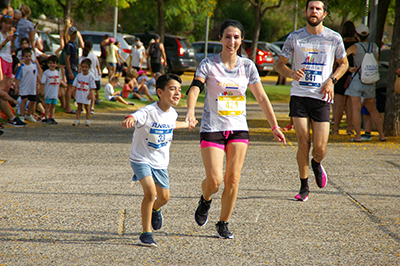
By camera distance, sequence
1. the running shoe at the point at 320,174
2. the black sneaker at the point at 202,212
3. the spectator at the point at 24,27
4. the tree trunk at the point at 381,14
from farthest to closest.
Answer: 1. the tree trunk at the point at 381,14
2. the spectator at the point at 24,27
3. the running shoe at the point at 320,174
4. the black sneaker at the point at 202,212

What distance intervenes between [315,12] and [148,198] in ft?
9.87

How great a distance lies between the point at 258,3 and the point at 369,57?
1636 centimetres

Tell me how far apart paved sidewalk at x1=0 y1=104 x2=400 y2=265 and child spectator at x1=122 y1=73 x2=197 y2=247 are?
0.35 meters

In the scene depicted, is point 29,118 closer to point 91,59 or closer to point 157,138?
point 91,59

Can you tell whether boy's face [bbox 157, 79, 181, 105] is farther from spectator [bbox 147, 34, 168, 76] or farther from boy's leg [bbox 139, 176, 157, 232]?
spectator [bbox 147, 34, 168, 76]

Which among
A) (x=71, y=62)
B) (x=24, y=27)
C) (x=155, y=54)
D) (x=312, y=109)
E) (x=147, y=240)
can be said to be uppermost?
(x=24, y=27)

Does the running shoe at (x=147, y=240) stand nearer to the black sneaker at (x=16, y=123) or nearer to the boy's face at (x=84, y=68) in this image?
the black sneaker at (x=16, y=123)

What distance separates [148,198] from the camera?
426cm

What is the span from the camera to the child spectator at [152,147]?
13.9ft

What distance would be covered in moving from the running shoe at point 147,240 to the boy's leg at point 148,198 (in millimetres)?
41

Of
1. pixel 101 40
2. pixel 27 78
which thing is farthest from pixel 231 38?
pixel 101 40

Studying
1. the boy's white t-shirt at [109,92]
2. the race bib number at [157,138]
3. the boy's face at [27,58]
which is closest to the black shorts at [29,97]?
the boy's face at [27,58]

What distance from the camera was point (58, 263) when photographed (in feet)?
12.5

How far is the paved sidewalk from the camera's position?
161 inches
